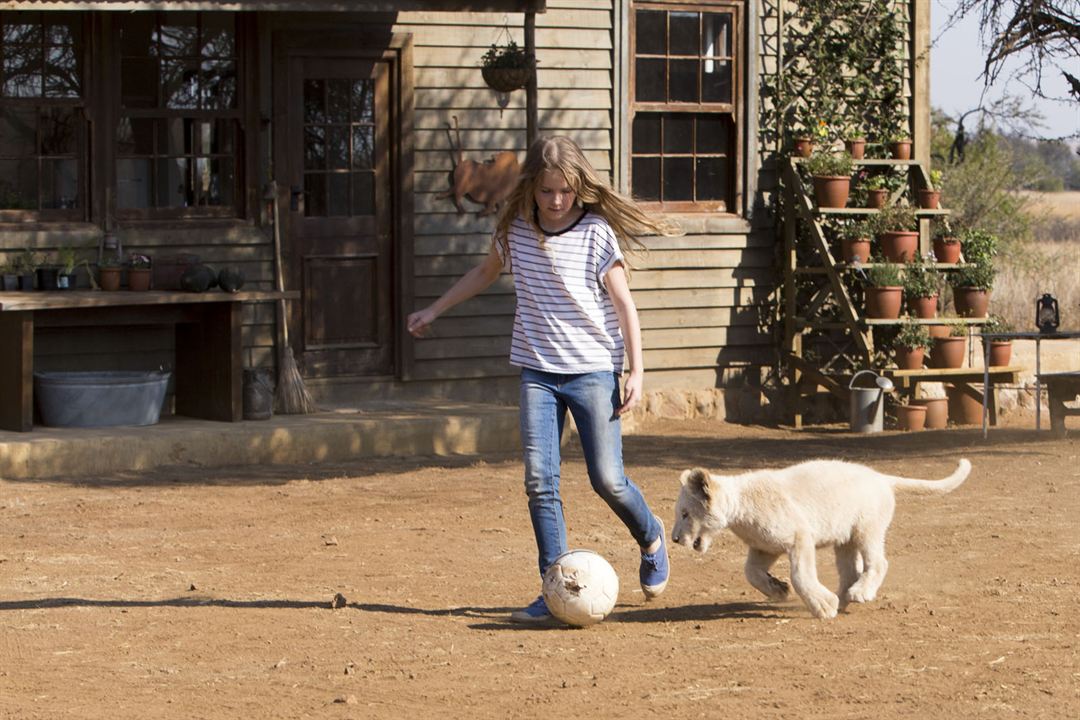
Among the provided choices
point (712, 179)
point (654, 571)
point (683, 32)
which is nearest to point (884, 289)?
point (712, 179)

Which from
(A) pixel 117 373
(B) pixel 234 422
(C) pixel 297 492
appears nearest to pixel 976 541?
(C) pixel 297 492

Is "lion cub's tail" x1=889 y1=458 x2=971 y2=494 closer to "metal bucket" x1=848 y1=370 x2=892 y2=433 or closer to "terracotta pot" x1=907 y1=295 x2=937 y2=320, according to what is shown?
"metal bucket" x1=848 y1=370 x2=892 y2=433

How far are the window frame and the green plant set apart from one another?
1.71 metres

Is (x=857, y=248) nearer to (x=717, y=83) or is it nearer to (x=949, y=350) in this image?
(x=949, y=350)

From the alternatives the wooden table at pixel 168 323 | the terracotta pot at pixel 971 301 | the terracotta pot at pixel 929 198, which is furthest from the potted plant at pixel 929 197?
the wooden table at pixel 168 323

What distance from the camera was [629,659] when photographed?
238 inches

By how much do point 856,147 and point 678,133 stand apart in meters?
1.54

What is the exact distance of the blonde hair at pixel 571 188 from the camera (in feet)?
20.9

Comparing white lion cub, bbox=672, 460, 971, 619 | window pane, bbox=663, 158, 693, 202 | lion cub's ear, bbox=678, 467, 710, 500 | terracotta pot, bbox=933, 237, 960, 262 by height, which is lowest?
white lion cub, bbox=672, 460, 971, 619

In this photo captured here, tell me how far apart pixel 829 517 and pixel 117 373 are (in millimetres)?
6579

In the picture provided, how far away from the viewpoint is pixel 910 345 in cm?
1385

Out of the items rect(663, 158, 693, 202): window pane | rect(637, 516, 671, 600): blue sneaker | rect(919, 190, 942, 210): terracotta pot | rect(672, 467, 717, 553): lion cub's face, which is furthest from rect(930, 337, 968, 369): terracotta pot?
rect(672, 467, 717, 553): lion cub's face

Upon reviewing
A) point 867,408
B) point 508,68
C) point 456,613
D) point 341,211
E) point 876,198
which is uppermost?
point 508,68

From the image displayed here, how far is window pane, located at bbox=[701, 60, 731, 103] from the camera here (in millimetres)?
14141
